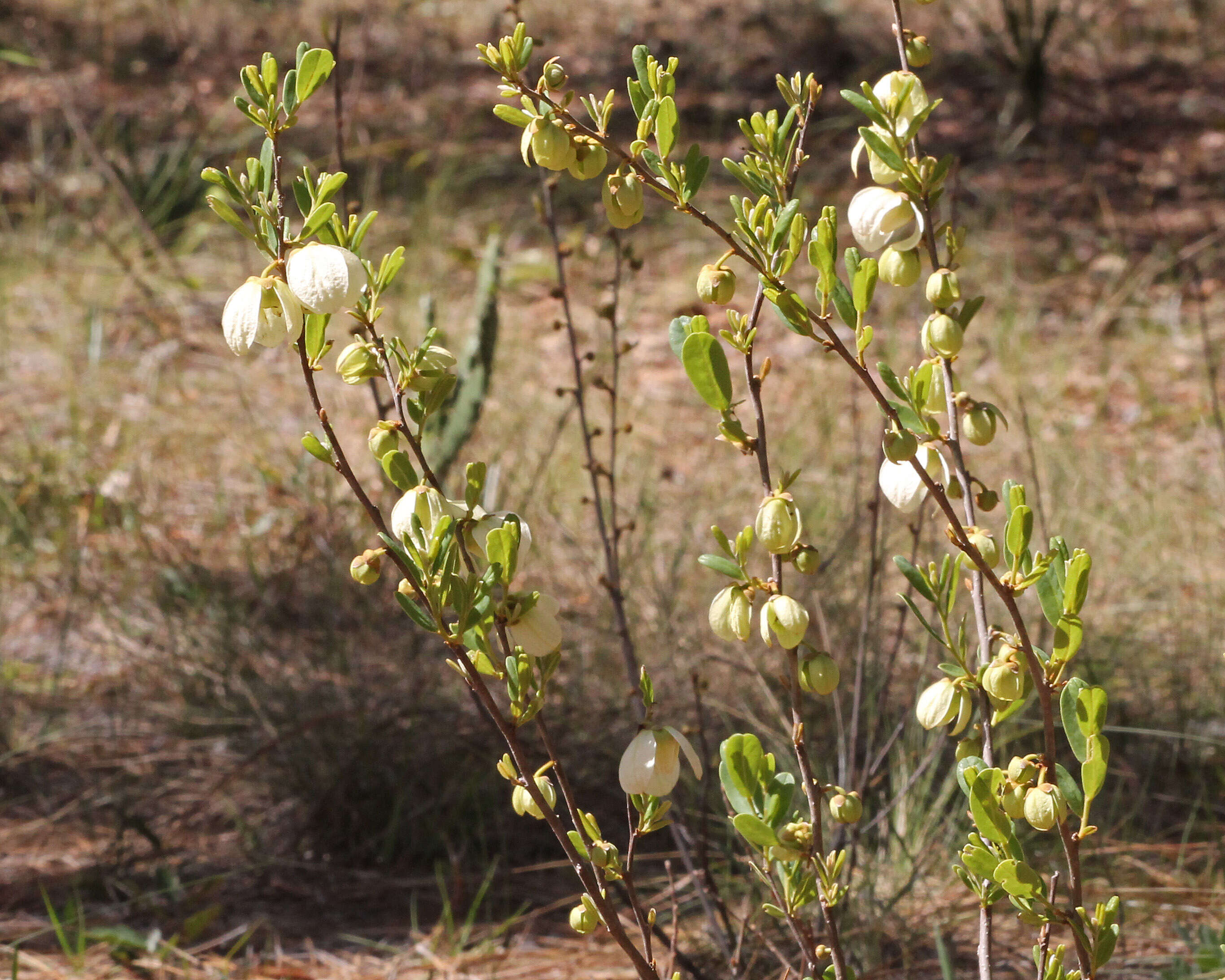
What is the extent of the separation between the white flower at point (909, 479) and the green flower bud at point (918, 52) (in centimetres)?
21

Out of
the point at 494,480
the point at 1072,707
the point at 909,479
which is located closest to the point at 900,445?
the point at 909,479

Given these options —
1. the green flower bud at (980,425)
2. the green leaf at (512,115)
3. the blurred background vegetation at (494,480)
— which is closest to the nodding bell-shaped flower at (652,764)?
the green flower bud at (980,425)

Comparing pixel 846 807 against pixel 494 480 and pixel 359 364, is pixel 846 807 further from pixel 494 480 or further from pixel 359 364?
pixel 494 480

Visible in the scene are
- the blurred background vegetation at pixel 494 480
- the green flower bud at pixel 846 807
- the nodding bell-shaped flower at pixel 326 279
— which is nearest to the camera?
the nodding bell-shaped flower at pixel 326 279

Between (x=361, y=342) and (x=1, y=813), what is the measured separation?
1228 millimetres

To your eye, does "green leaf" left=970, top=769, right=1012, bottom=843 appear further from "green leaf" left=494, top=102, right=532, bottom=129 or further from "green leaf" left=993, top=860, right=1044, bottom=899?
"green leaf" left=494, top=102, right=532, bottom=129

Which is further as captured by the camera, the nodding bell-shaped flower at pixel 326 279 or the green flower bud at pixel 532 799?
the green flower bud at pixel 532 799

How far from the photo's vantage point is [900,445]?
560 mm

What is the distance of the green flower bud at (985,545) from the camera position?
0.61m

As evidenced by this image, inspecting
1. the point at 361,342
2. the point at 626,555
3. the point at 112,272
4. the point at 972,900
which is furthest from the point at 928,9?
the point at 361,342

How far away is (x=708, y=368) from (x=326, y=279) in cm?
19

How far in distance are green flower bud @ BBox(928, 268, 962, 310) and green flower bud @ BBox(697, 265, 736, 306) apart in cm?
10

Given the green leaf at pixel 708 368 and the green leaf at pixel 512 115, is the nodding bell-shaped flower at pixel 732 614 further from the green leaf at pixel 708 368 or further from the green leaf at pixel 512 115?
the green leaf at pixel 512 115

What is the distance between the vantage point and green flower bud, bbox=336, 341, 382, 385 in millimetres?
601
